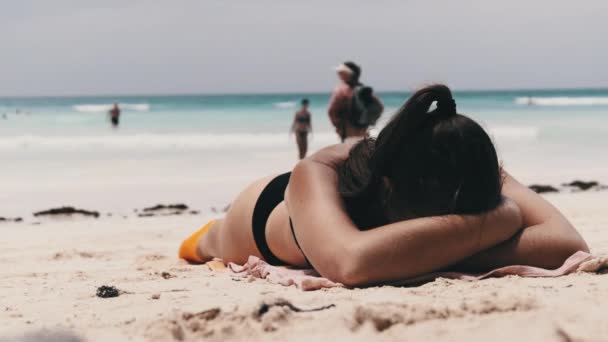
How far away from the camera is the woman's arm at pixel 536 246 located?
10.4ft

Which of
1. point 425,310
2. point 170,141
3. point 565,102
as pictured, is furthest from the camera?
point 565,102

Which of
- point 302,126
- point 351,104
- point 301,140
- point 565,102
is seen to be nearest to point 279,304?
point 351,104

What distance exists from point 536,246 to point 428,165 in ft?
2.26

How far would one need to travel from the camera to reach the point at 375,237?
2840 mm

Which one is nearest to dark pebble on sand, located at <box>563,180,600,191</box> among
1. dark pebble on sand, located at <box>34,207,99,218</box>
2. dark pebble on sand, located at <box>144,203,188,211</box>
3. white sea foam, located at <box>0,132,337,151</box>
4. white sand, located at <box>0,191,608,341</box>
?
dark pebble on sand, located at <box>144,203,188,211</box>

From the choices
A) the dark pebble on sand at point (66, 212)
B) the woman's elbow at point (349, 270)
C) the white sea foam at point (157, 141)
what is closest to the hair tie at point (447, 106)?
the woman's elbow at point (349, 270)

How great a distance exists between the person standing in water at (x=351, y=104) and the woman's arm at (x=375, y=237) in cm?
685

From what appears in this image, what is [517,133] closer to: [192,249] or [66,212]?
[66,212]

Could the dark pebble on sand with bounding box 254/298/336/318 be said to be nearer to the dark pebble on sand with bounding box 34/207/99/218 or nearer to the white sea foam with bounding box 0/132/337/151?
the dark pebble on sand with bounding box 34/207/99/218

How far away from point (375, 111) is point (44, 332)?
26.0 ft

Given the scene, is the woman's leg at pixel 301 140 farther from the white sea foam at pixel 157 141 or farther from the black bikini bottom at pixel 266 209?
the black bikini bottom at pixel 266 209

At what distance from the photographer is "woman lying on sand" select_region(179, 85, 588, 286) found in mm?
2848

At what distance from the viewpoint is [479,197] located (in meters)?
2.92

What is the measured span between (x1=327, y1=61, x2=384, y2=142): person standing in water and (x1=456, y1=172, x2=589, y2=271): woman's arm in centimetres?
663
